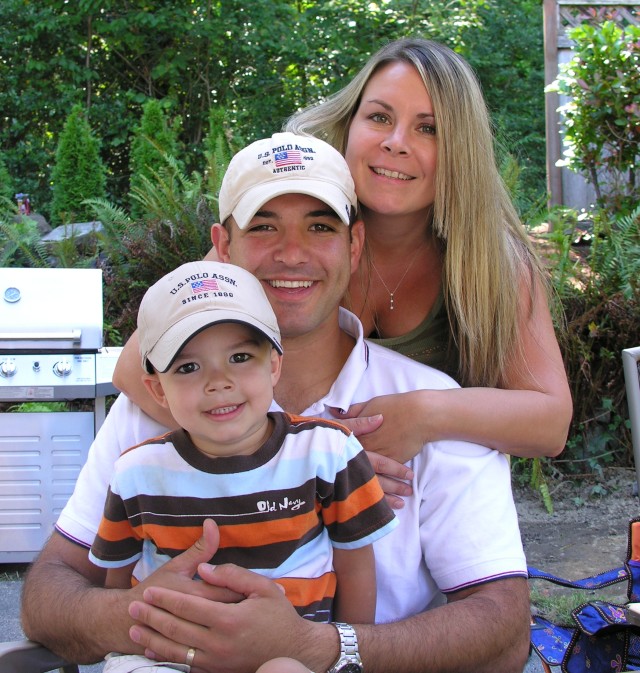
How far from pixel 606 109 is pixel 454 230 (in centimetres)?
465

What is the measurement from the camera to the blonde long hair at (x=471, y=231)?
2.54m

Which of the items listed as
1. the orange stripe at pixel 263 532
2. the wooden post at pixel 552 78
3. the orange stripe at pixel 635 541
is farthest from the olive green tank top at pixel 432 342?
the wooden post at pixel 552 78

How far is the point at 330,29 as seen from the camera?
10.9 metres

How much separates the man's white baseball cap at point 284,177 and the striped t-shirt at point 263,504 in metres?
0.57

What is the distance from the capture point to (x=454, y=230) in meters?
2.60

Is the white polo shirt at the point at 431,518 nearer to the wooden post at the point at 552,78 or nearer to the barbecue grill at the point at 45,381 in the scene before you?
the barbecue grill at the point at 45,381

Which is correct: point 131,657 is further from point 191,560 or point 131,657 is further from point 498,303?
point 498,303

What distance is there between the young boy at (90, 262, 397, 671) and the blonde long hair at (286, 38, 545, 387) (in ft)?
2.54

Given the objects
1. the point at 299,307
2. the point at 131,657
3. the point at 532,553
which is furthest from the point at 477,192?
the point at 532,553

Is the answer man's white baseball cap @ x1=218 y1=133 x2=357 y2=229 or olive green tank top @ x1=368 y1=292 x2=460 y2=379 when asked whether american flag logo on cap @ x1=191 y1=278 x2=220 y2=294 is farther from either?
olive green tank top @ x1=368 y1=292 x2=460 y2=379

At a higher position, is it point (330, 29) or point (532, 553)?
point (330, 29)

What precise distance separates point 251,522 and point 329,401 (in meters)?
Answer: 0.48

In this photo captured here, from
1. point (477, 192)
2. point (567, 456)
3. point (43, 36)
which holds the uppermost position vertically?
point (43, 36)

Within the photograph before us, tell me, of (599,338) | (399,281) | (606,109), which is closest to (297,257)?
(399,281)
